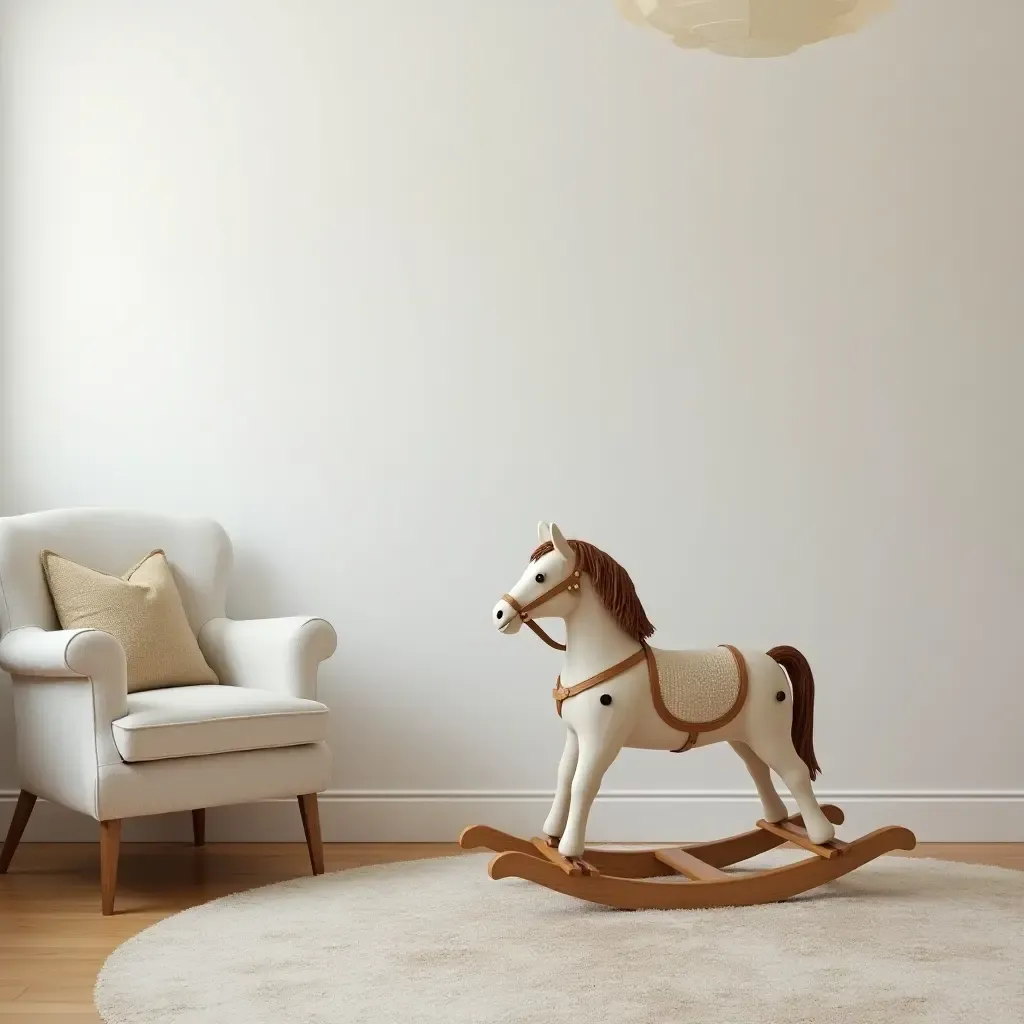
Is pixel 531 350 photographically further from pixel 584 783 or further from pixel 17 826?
pixel 17 826

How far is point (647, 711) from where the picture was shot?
2816mm

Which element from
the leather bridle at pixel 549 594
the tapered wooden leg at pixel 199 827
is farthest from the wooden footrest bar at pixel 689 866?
the tapered wooden leg at pixel 199 827

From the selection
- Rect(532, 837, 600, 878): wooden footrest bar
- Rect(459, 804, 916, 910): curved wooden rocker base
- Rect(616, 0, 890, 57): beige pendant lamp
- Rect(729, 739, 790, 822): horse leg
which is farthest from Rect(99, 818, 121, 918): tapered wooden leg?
Rect(616, 0, 890, 57): beige pendant lamp

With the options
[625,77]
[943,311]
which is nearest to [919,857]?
[943,311]

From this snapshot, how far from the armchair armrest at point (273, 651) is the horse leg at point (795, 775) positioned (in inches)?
44.1

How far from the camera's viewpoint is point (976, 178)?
146 inches

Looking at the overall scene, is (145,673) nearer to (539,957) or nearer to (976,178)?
(539,957)

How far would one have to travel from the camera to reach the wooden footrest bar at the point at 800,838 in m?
2.83

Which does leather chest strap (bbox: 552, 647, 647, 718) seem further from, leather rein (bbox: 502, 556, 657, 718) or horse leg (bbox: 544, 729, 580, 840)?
horse leg (bbox: 544, 729, 580, 840)

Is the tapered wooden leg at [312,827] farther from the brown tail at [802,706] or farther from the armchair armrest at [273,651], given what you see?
the brown tail at [802,706]

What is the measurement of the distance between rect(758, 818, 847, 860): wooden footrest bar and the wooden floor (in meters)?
0.67

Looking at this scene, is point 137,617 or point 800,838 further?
point 137,617

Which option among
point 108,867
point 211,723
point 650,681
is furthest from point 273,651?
point 650,681

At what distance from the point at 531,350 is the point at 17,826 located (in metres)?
1.94
